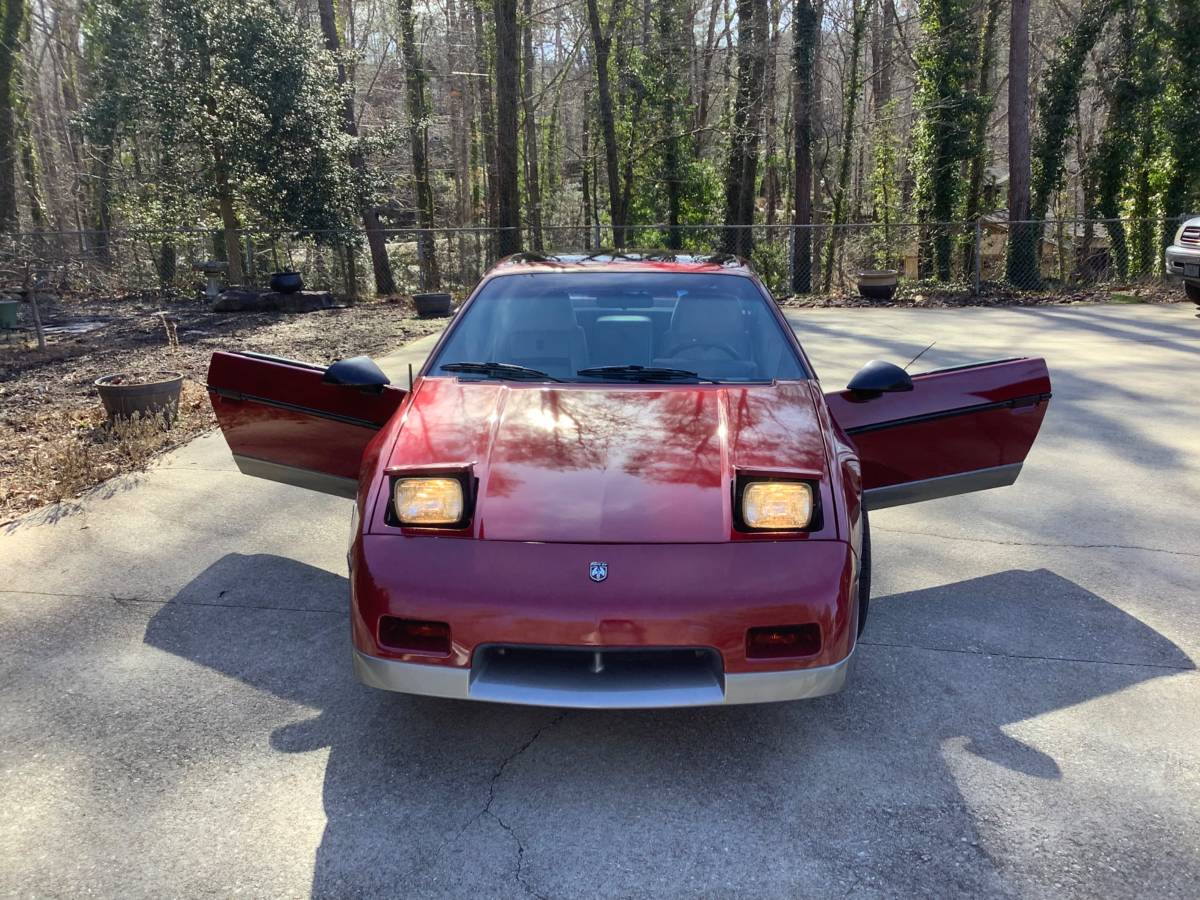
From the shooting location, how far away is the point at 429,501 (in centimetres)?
286

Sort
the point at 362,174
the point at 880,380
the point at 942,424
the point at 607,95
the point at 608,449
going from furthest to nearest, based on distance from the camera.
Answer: the point at 607,95
the point at 362,174
the point at 942,424
the point at 880,380
the point at 608,449

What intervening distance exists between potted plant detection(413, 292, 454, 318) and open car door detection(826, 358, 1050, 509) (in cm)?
1166

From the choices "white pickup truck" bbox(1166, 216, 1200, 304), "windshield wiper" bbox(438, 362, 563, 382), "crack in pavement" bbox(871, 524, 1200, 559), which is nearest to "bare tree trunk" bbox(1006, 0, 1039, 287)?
"white pickup truck" bbox(1166, 216, 1200, 304)

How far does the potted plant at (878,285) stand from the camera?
16328 millimetres

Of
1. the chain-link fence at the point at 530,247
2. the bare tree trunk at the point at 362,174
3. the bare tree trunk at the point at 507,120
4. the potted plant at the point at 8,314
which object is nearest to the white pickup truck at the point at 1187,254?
the chain-link fence at the point at 530,247

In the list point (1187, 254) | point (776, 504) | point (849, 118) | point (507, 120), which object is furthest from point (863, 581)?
point (849, 118)

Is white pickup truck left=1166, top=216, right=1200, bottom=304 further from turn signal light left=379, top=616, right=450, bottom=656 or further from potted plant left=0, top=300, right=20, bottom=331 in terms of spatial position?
potted plant left=0, top=300, right=20, bottom=331

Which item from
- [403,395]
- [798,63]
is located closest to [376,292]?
[798,63]

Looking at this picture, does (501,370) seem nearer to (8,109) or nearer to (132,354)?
(132,354)

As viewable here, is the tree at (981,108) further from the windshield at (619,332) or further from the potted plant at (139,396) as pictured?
the windshield at (619,332)

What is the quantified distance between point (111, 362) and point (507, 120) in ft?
34.0

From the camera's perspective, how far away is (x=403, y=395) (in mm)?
4012

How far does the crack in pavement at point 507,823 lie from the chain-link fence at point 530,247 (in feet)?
47.2

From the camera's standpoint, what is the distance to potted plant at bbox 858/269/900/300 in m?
16.3
